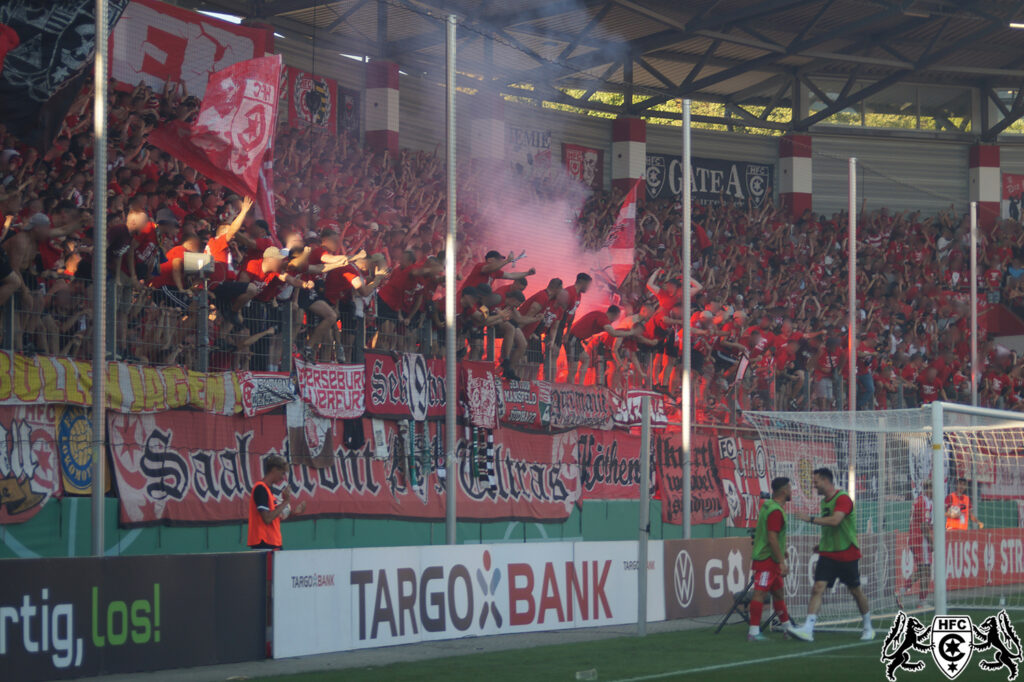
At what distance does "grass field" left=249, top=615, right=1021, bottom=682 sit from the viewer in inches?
461

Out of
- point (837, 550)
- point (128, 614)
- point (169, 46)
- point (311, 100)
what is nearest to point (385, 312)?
point (837, 550)

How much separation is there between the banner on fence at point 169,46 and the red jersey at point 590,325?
684 cm

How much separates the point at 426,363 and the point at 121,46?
772 centimetres

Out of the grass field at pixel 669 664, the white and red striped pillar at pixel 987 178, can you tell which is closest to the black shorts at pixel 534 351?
the grass field at pixel 669 664

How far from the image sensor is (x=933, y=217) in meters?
40.5

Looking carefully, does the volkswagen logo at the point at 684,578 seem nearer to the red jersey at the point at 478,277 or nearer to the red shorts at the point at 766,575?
the red shorts at the point at 766,575

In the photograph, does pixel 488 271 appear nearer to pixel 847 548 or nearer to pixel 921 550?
pixel 847 548

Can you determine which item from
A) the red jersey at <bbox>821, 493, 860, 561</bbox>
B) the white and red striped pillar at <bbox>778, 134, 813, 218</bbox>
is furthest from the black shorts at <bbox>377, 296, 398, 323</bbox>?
the white and red striped pillar at <bbox>778, 134, 813, 218</bbox>

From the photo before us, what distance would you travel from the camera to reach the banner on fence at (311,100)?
92.3 feet

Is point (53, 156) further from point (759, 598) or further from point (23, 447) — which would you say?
point (759, 598)

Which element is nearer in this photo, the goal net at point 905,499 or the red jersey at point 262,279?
the red jersey at point 262,279

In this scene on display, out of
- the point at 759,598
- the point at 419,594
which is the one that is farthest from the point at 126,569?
the point at 759,598

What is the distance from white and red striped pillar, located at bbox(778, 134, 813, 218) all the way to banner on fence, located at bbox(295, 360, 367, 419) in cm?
2385

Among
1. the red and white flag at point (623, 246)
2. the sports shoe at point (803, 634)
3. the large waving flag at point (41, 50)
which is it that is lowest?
the sports shoe at point (803, 634)
